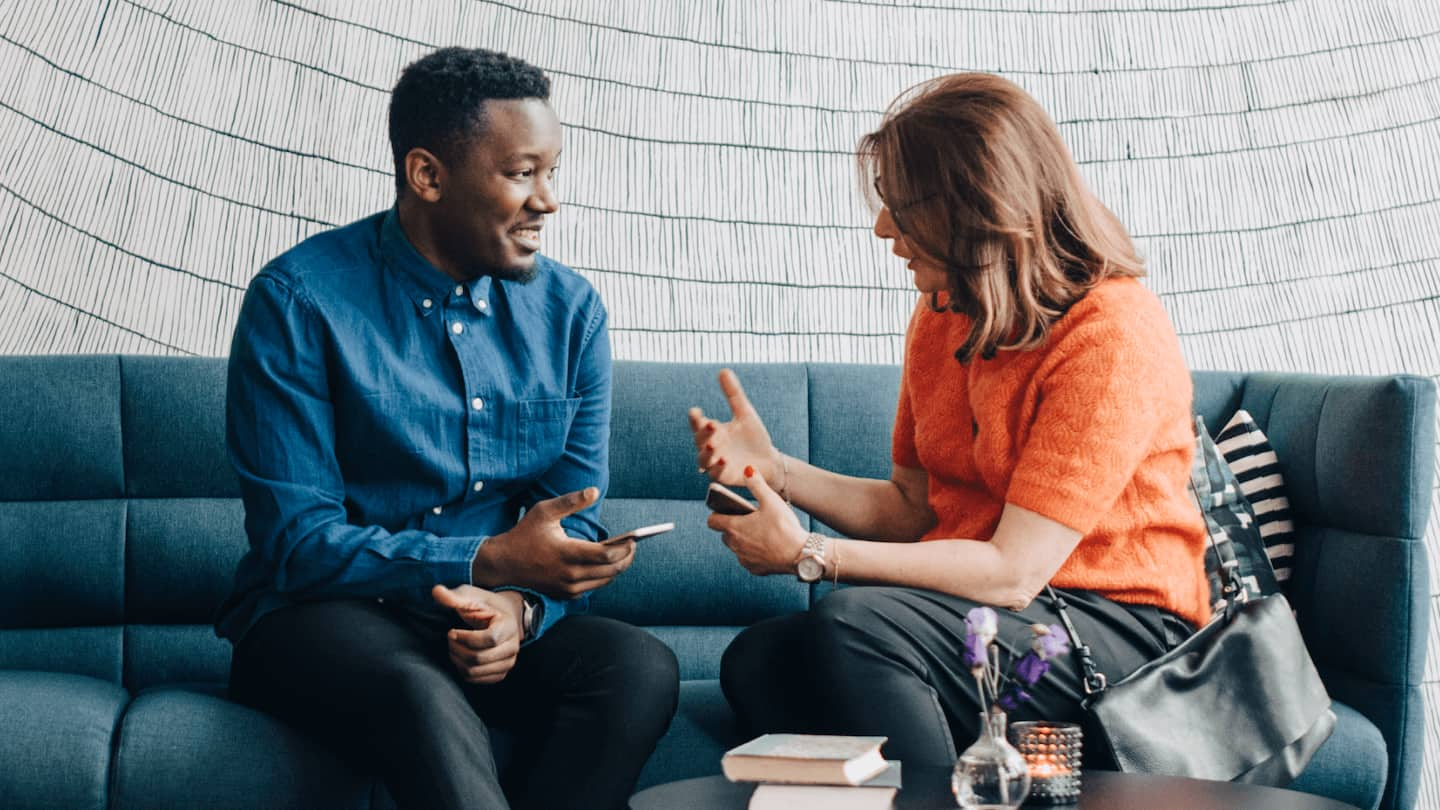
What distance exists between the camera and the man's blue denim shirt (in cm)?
168

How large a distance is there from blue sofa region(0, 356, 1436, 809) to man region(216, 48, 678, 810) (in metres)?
0.20

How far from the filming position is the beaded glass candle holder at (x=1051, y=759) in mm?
1180

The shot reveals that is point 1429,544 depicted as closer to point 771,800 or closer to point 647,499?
point 647,499

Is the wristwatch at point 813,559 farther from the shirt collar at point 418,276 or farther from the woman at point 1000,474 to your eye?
the shirt collar at point 418,276

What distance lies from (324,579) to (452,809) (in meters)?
0.39

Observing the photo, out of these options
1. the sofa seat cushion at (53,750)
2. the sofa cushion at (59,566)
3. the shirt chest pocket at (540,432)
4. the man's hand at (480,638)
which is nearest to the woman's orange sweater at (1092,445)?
the shirt chest pocket at (540,432)

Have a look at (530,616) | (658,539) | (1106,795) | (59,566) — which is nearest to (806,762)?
(1106,795)

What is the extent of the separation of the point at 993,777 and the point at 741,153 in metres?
1.77

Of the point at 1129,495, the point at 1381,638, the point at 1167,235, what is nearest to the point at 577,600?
the point at 1129,495

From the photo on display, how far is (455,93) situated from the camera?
1.82m

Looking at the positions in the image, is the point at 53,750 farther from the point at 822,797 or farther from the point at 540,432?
the point at 822,797

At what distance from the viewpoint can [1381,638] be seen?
6.53ft

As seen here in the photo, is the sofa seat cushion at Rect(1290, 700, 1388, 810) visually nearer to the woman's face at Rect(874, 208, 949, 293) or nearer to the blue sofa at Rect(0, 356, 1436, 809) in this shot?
the blue sofa at Rect(0, 356, 1436, 809)

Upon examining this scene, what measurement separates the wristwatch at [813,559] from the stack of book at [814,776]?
437 millimetres
